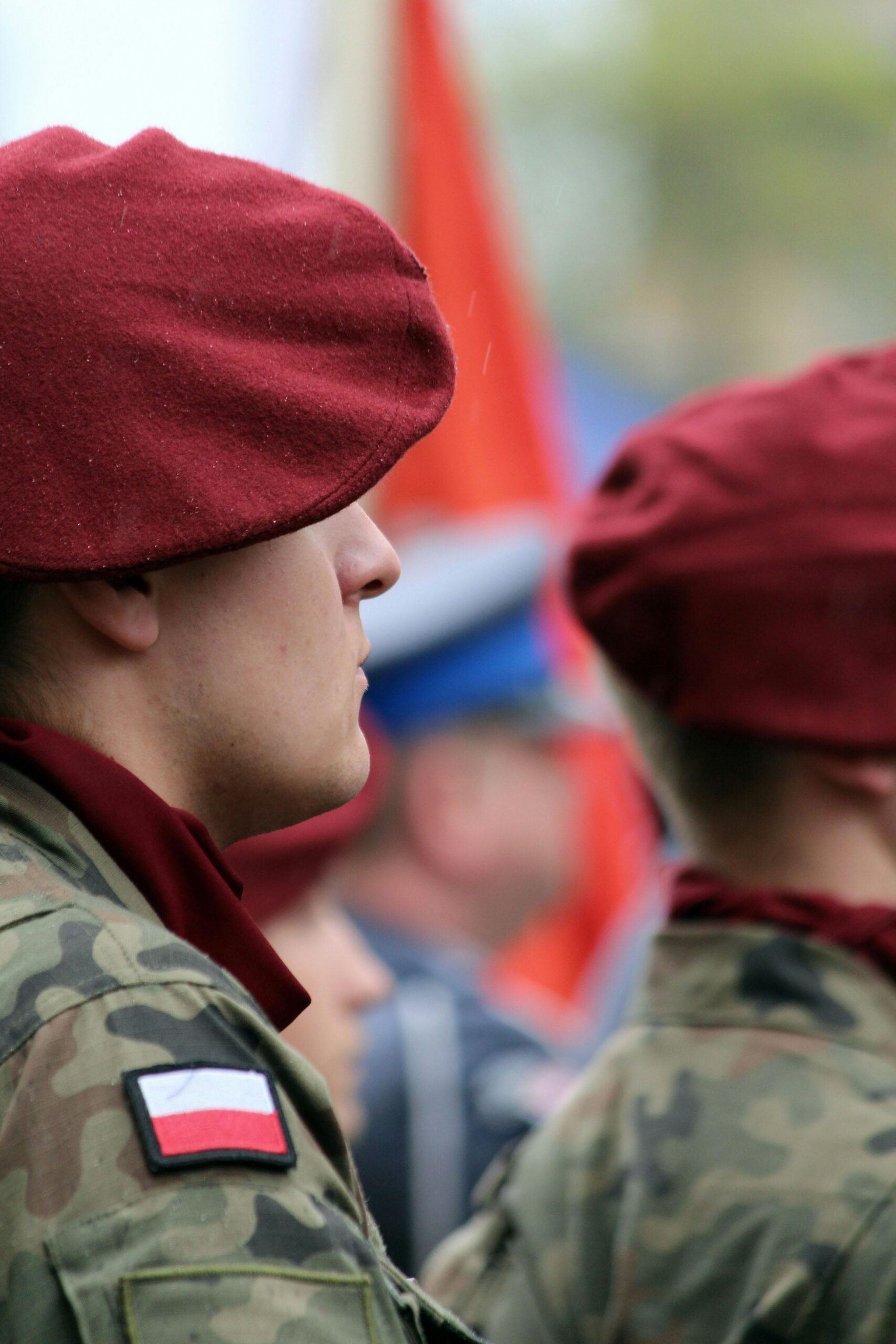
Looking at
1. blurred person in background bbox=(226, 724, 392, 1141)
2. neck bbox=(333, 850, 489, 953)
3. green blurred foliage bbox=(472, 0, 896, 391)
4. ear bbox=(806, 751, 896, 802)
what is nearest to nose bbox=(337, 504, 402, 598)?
ear bbox=(806, 751, 896, 802)

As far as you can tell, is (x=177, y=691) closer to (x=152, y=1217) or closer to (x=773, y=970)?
(x=152, y=1217)

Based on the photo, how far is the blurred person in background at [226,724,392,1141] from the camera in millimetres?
3031

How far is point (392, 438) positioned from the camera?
1479 mm

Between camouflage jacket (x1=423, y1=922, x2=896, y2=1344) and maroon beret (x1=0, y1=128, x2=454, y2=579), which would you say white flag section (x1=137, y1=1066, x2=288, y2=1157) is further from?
camouflage jacket (x1=423, y1=922, x2=896, y2=1344)

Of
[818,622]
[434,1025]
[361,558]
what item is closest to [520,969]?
[434,1025]

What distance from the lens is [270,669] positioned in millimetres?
1517

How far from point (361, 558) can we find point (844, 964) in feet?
3.23

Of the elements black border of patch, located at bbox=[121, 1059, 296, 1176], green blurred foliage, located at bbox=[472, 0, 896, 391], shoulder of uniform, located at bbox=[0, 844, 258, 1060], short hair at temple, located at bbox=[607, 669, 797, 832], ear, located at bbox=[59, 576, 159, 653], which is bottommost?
green blurred foliage, located at bbox=[472, 0, 896, 391]

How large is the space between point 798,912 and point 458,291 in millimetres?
3977

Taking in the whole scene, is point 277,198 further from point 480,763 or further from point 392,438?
point 480,763

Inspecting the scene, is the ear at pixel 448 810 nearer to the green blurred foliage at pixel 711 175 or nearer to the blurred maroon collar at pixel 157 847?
the blurred maroon collar at pixel 157 847

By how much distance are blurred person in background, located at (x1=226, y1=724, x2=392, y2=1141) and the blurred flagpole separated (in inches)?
93.1

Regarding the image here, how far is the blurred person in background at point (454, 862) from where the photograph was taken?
3.54 meters

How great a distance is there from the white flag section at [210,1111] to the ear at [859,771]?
129 centimetres
